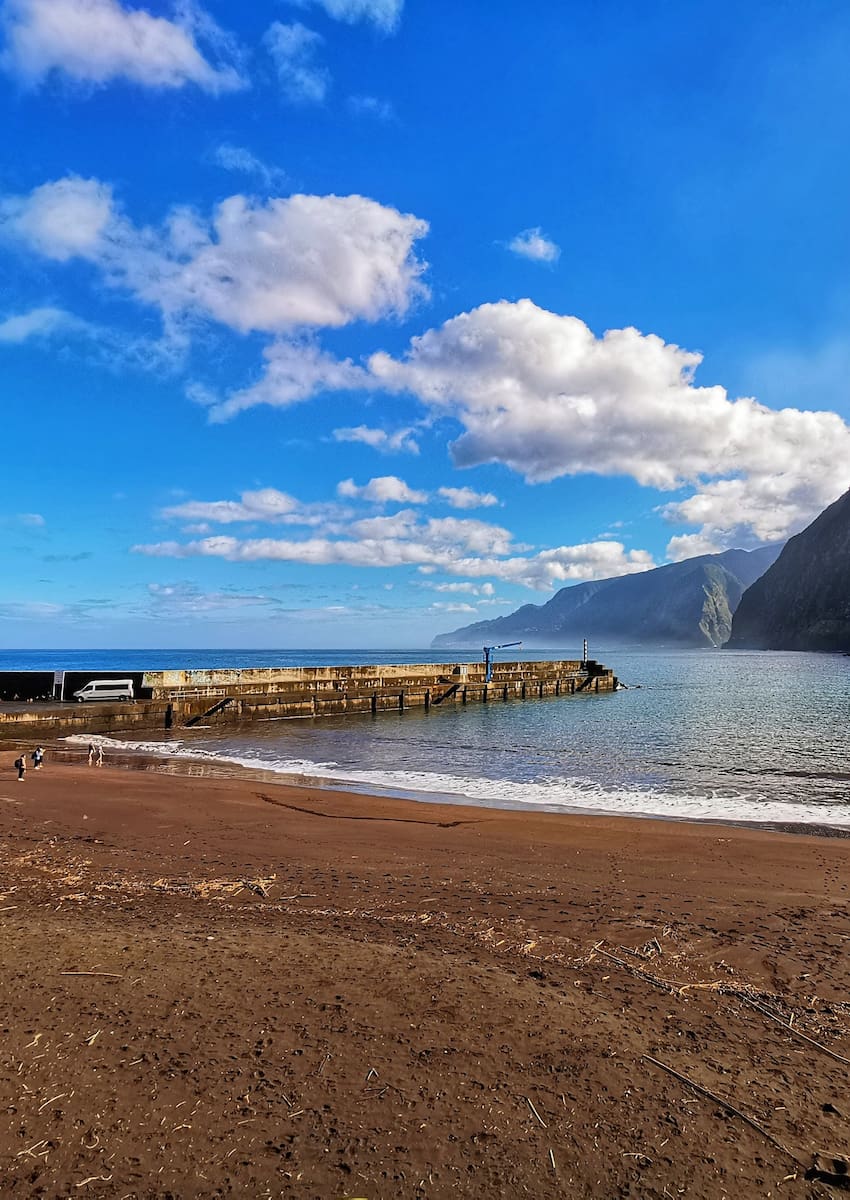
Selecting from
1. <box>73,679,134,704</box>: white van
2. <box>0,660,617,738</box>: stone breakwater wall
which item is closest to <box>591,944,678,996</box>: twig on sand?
<box>0,660,617,738</box>: stone breakwater wall

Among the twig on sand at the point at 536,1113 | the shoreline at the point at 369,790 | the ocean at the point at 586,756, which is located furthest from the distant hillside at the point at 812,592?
the twig on sand at the point at 536,1113

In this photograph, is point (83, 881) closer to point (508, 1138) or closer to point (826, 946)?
point (508, 1138)

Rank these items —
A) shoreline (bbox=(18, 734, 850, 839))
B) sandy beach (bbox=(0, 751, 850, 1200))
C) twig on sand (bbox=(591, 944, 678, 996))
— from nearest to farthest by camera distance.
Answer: sandy beach (bbox=(0, 751, 850, 1200)), twig on sand (bbox=(591, 944, 678, 996)), shoreline (bbox=(18, 734, 850, 839))

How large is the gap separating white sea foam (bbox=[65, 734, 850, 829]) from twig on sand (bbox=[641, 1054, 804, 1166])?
9914 millimetres

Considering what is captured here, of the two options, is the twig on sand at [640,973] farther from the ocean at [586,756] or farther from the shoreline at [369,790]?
the ocean at [586,756]

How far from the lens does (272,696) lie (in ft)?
118

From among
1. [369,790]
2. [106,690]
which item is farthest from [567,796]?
[106,690]

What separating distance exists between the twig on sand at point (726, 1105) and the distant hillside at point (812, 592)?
173 metres

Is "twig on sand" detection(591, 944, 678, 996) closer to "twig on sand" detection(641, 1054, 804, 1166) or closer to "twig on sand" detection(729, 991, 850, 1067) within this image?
"twig on sand" detection(729, 991, 850, 1067)

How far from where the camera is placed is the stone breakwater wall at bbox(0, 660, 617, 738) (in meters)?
27.4

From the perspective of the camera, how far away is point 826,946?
5809 mm

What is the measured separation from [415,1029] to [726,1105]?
1828 millimetres

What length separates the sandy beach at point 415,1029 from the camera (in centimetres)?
293

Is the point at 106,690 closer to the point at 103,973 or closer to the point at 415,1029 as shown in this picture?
the point at 103,973
